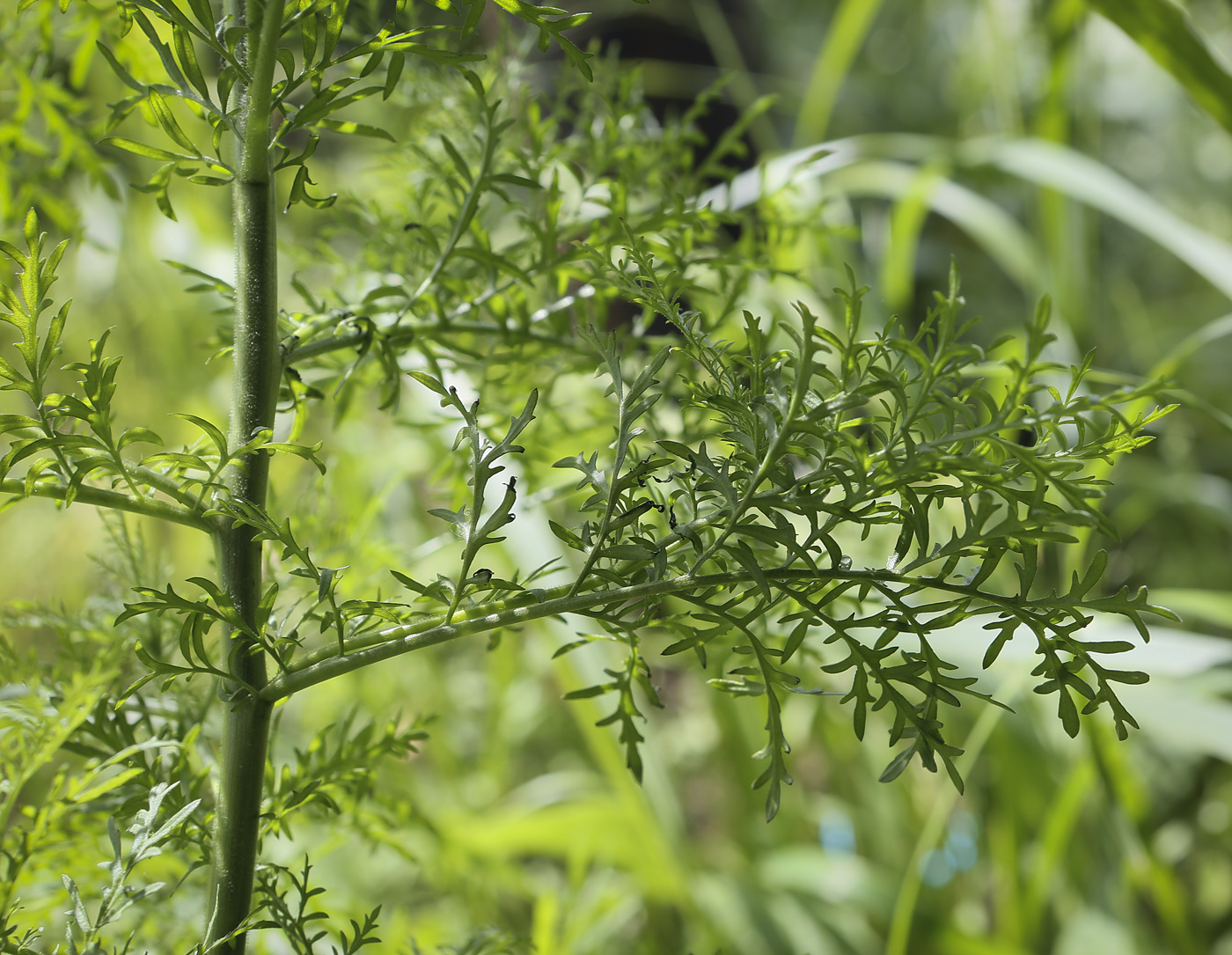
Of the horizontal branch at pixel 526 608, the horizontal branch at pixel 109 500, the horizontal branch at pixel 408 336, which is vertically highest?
the horizontal branch at pixel 408 336

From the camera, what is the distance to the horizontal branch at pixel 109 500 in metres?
0.18

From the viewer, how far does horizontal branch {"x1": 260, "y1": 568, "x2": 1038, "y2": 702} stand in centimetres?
18

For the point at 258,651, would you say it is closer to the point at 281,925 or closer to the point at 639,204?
the point at 281,925

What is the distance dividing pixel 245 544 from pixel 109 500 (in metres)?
→ 0.03

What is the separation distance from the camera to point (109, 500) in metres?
0.19

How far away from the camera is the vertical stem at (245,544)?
0.65ft

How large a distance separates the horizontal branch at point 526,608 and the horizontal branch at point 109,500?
41 millimetres

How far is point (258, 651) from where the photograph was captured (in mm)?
200

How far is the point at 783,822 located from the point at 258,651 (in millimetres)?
648

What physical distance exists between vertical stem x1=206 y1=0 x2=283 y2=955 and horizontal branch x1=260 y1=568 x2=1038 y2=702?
0.06 ft

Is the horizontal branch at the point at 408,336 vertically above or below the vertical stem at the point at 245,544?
above

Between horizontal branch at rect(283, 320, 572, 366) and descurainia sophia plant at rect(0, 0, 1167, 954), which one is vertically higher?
horizontal branch at rect(283, 320, 572, 366)

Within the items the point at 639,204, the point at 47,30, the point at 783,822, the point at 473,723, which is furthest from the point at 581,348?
the point at 473,723

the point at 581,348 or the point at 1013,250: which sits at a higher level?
the point at 1013,250
